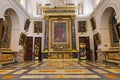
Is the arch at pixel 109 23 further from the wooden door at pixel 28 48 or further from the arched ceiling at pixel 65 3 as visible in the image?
the wooden door at pixel 28 48

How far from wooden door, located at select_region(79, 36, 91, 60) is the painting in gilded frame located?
6.47ft

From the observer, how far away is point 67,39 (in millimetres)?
17656

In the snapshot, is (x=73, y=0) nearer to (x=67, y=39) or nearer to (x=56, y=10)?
(x=56, y=10)

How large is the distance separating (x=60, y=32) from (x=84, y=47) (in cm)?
350

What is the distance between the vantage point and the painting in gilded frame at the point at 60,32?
1770 cm

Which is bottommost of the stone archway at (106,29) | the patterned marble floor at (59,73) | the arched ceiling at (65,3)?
the patterned marble floor at (59,73)

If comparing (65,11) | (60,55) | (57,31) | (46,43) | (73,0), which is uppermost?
(73,0)

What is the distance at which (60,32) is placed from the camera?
1794 cm

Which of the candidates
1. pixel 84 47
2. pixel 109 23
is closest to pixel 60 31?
pixel 84 47

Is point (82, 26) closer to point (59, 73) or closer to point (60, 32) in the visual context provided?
point (60, 32)

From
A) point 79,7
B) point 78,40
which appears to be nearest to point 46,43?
point 78,40

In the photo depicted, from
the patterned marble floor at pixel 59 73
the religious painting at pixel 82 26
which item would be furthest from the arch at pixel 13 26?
the religious painting at pixel 82 26

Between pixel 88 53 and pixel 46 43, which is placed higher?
pixel 46 43

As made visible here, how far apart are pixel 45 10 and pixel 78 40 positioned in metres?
5.48
